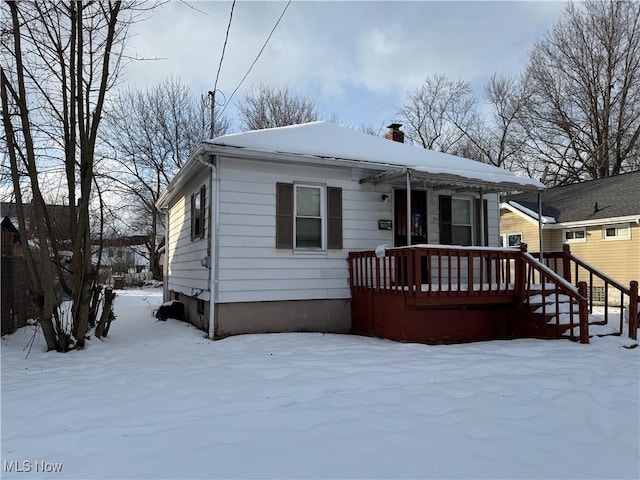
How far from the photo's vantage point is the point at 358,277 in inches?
321

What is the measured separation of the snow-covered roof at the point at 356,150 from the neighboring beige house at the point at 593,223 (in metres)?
7.42

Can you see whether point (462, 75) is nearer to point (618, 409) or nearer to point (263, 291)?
point (263, 291)

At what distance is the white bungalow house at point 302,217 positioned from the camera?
7.46 m

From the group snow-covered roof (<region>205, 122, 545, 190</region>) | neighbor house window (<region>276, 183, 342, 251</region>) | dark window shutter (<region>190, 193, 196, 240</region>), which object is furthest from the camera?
dark window shutter (<region>190, 193, 196, 240</region>)

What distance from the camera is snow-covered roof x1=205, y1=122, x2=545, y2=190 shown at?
7688 millimetres

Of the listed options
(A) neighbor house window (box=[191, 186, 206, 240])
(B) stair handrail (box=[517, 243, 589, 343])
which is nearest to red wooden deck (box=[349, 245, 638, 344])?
(B) stair handrail (box=[517, 243, 589, 343])

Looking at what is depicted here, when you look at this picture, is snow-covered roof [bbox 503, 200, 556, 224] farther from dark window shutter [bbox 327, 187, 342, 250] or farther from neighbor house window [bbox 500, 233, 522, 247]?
dark window shutter [bbox 327, 187, 342, 250]

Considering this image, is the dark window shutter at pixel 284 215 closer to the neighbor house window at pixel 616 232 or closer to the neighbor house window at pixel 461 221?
the neighbor house window at pixel 461 221

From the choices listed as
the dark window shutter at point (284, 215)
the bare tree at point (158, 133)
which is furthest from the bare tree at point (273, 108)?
the dark window shutter at point (284, 215)

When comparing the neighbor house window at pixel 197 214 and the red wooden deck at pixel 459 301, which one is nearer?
the red wooden deck at pixel 459 301

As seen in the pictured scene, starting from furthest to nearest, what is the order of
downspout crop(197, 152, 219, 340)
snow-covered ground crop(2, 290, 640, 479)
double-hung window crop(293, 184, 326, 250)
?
double-hung window crop(293, 184, 326, 250) < downspout crop(197, 152, 219, 340) < snow-covered ground crop(2, 290, 640, 479)

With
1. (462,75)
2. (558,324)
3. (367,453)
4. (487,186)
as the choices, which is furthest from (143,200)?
(367,453)

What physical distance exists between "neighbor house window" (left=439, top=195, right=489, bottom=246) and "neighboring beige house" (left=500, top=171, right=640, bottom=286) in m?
7.44

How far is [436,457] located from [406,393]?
4.40 ft
